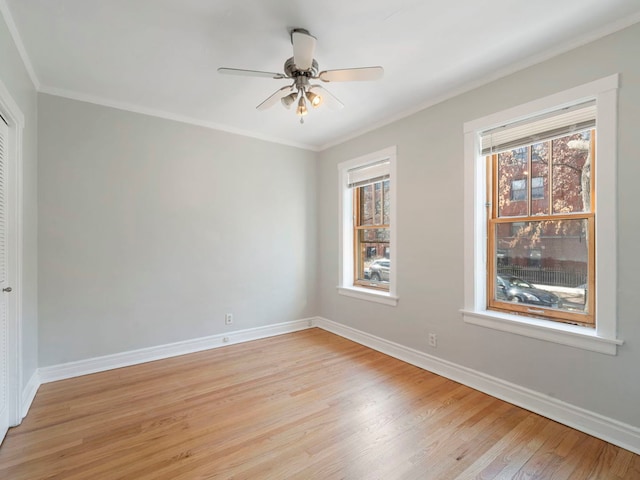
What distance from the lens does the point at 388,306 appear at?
3467 millimetres

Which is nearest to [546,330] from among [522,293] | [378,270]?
[522,293]

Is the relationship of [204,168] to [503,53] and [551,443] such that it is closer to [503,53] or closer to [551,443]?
[503,53]

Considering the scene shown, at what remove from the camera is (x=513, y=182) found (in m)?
2.59

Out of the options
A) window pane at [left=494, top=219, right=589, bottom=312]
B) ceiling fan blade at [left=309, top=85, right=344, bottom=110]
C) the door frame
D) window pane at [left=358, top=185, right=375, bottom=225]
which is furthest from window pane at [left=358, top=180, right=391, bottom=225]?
the door frame

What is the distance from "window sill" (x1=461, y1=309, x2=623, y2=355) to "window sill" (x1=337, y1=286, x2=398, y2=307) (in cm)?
84

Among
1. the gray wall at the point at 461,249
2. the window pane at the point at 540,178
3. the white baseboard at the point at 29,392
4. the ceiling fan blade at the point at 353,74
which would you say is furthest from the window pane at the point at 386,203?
the white baseboard at the point at 29,392

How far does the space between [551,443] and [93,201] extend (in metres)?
4.15

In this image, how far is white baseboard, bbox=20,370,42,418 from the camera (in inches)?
87.7

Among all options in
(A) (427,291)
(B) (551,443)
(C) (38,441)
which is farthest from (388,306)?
(C) (38,441)

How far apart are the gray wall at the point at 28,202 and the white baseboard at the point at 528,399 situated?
10.7 feet

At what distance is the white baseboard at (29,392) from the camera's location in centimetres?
223

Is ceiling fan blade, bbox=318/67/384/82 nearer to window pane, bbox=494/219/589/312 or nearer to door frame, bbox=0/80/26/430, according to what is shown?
window pane, bbox=494/219/589/312

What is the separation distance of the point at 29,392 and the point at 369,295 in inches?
Answer: 127

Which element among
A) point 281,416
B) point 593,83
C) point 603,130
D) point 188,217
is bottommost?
point 281,416
